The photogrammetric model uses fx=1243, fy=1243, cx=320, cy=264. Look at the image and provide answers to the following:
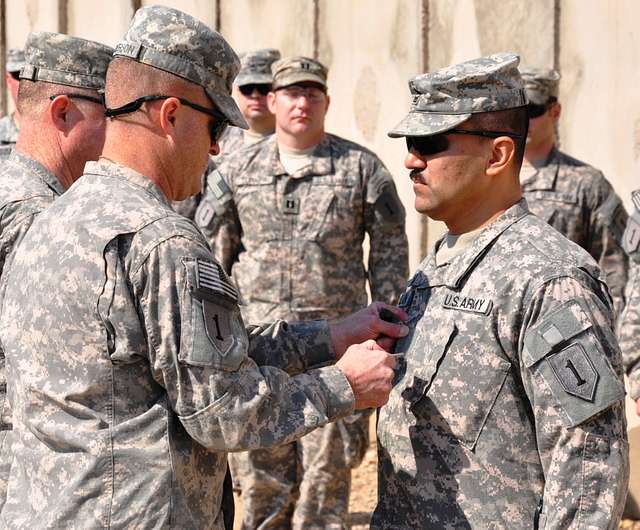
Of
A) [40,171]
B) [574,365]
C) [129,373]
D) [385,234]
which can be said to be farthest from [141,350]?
[385,234]

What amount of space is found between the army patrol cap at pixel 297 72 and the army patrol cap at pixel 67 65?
2.73 metres

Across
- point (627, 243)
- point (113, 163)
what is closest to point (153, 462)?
point (113, 163)

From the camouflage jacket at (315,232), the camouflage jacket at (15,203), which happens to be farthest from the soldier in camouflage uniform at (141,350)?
the camouflage jacket at (315,232)

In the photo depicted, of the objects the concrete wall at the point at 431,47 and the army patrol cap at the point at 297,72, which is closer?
the army patrol cap at the point at 297,72

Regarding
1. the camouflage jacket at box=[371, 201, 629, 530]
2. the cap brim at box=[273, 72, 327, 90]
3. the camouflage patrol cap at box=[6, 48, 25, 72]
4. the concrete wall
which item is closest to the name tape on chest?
the camouflage jacket at box=[371, 201, 629, 530]

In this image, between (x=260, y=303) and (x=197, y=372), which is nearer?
(x=197, y=372)

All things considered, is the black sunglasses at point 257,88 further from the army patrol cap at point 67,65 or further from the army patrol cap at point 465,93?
the army patrol cap at point 465,93

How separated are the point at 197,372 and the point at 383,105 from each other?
558cm

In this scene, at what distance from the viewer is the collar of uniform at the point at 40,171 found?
3.92 metres

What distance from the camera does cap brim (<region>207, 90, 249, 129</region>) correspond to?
9.92ft

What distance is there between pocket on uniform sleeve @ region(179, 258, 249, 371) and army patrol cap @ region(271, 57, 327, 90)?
3.95m

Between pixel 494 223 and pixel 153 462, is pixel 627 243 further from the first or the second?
pixel 153 462

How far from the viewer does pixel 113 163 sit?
298cm

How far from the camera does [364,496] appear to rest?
7172 millimetres
